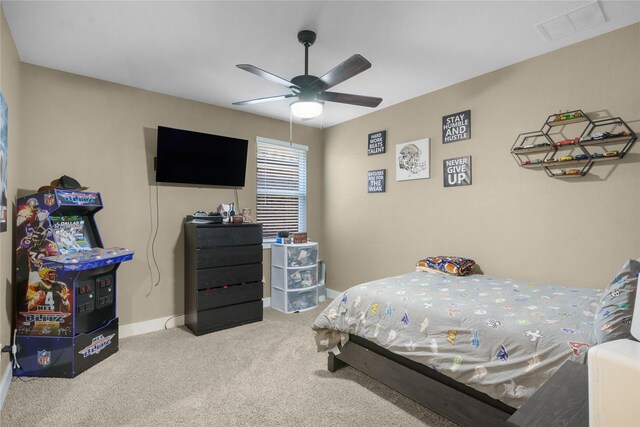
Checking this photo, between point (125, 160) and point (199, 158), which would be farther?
point (199, 158)

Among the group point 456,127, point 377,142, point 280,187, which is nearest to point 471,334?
point 456,127

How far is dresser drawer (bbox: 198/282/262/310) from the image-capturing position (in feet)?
11.0

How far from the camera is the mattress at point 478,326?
1566 mm

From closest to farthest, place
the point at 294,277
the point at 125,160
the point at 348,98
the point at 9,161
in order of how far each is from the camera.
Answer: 1. the point at 9,161
2. the point at 348,98
3. the point at 125,160
4. the point at 294,277

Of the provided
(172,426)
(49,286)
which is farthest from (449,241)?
(49,286)

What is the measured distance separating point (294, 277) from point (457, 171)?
2273 mm

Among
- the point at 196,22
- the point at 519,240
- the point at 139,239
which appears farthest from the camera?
the point at 139,239

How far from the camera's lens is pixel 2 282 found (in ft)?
7.51

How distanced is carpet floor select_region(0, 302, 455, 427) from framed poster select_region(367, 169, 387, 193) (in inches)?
82.1

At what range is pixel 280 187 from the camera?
4.59 m

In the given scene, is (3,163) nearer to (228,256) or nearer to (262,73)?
(262,73)

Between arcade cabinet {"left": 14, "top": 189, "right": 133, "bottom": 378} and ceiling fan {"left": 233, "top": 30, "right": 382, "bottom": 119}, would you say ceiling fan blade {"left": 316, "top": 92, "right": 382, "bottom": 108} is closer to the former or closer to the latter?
ceiling fan {"left": 233, "top": 30, "right": 382, "bottom": 119}

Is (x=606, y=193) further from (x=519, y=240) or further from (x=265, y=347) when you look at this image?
(x=265, y=347)

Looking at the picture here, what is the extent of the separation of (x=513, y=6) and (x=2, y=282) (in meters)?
3.90
